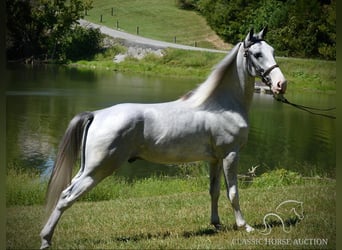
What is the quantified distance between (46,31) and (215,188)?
2.09 meters

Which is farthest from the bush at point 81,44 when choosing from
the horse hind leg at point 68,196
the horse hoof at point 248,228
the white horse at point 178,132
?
the horse hoof at point 248,228

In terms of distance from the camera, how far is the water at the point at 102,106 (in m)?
4.29

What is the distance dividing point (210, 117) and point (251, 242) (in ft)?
2.91

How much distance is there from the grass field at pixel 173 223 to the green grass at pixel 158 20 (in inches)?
59.1

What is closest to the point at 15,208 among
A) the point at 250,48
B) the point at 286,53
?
the point at 250,48

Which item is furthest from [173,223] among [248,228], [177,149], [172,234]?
[177,149]

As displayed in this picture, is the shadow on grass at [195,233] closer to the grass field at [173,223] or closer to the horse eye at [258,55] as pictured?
the grass field at [173,223]

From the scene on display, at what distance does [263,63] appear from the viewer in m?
3.40

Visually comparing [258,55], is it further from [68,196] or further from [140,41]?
[140,41]

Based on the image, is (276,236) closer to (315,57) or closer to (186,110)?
(186,110)

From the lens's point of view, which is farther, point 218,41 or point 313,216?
point 218,41

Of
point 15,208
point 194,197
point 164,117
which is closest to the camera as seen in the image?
point 164,117

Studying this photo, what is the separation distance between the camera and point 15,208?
3.74 metres

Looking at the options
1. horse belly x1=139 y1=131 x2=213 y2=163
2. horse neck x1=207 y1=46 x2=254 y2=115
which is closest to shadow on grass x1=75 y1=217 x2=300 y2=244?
horse belly x1=139 y1=131 x2=213 y2=163
